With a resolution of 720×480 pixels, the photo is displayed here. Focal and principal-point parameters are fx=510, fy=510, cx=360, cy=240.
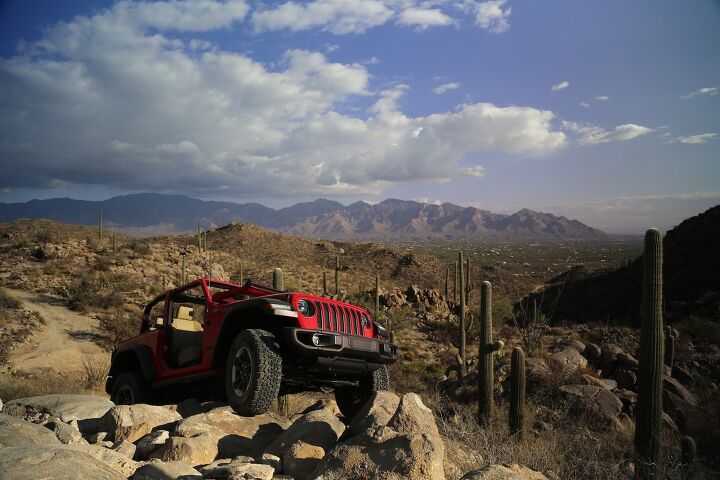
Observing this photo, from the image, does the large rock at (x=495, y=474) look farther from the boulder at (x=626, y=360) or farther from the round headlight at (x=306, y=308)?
the boulder at (x=626, y=360)

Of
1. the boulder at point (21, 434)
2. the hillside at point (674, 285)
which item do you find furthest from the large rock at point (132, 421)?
the hillside at point (674, 285)

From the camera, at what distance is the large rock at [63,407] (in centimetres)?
634

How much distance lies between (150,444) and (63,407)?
7.78 ft

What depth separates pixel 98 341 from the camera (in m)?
18.0

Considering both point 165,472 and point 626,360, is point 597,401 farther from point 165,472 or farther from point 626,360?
point 165,472

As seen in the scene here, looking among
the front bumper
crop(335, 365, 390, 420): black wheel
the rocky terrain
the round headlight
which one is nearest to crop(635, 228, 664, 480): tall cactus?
crop(335, 365, 390, 420): black wheel

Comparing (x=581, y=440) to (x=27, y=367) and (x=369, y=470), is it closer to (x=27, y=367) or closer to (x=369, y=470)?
(x=369, y=470)

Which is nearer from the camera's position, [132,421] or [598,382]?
[132,421]

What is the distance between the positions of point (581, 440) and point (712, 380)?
24.4 feet

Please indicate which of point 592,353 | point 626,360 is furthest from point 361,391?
point 592,353

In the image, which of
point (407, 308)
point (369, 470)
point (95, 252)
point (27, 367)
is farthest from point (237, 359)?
point (95, 252)

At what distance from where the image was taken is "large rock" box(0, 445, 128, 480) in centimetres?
321

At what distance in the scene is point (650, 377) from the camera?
879cm

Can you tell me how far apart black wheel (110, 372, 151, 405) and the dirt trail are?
27.3 feet
